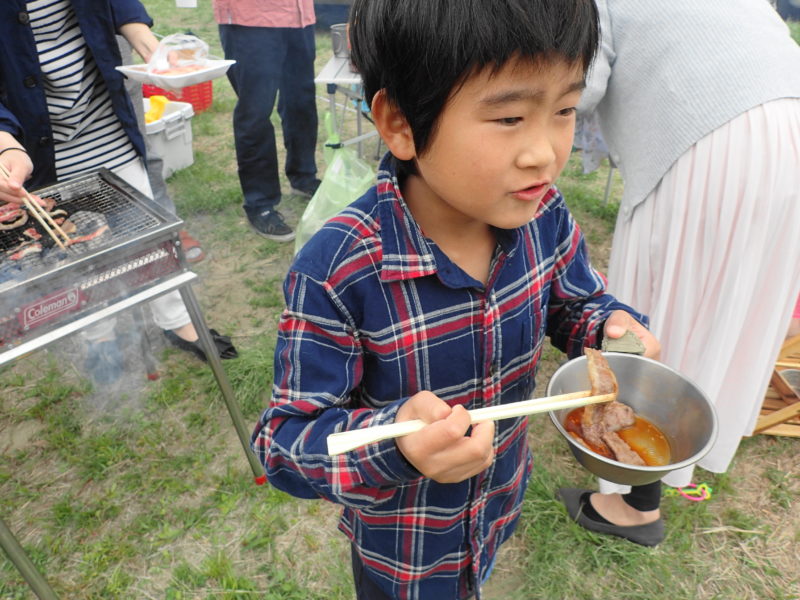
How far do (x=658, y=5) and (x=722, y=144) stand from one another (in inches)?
21.8

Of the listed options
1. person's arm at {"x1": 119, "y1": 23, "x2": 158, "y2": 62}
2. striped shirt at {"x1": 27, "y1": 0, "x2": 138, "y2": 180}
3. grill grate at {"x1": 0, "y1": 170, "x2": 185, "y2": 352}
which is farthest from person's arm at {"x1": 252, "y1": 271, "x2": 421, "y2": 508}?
person's arm at {"x1": 119, "y1": 23, "x2": 158, "y2": 62}

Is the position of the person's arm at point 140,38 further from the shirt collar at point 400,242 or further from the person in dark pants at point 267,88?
the shirt collar at point 400,242

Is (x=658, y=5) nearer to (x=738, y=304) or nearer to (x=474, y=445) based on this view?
(x=738, y=304)

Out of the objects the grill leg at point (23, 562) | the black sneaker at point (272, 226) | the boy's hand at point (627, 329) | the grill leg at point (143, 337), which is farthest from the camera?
the black sneaker at point (272, 226)

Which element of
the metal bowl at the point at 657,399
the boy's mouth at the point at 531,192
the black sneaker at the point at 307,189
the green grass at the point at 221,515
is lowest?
the green grass at the point at 221,515

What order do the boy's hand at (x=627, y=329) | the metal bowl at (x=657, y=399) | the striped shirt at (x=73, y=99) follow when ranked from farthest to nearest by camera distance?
the striped shirt at (x=73, y=99)
the boy's hand at (x=627, y=329)
the metal bowl at (x=657, y=399)

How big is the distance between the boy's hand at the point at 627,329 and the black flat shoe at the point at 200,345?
260 centimetres

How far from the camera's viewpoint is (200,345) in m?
3.36

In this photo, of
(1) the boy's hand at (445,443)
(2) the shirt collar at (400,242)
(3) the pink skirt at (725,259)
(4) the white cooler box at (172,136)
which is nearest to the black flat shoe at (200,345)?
(4) the white cooler box at (172,136)

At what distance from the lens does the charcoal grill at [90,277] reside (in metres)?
1.72

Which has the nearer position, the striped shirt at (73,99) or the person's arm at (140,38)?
the striped shirt at (73,99)

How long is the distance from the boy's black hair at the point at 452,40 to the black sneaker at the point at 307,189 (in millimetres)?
4341

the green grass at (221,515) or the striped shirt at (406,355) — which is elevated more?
the striped shirt at (406,355)

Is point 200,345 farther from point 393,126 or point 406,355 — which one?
point 393,126
